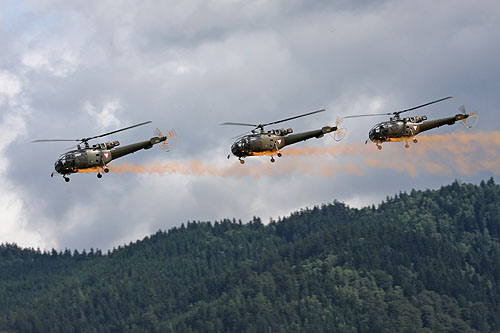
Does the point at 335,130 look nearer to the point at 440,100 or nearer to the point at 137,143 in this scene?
the point at 440,100

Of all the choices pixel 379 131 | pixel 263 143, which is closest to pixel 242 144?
pixel 263 143

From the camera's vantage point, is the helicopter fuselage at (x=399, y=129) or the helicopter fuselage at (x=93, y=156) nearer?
the helicopter fuselage at (x=93, y=156)

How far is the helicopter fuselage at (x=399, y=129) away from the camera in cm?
13788

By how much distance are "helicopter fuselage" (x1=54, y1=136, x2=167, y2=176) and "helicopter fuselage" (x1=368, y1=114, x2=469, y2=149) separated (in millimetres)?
30365

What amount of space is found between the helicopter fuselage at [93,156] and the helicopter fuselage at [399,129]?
30.4 meters

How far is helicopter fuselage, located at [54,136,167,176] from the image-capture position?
128125 mm

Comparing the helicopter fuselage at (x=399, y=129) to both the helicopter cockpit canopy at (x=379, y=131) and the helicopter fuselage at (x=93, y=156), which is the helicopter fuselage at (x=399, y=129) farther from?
the helicopter fuselage at (x=93, y=156)

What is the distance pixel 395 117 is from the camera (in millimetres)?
139625

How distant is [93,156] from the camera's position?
12912 cm

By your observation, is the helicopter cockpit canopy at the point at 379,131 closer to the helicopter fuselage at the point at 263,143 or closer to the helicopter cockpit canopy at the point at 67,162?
the helicopter fuselage at the point at 263,143

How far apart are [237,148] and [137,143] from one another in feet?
43.2

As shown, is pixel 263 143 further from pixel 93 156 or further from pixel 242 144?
pixel 93 156

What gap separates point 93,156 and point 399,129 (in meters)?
41.3

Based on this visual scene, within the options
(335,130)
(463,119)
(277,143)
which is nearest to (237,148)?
(277,143)
